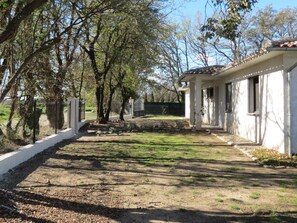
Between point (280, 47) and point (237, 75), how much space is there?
672cm

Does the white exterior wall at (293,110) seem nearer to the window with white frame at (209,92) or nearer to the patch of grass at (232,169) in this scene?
the patch of grass at (232,169)

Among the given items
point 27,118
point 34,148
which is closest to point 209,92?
point 27,118

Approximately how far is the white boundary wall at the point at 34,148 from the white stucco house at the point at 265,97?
643 centimetres

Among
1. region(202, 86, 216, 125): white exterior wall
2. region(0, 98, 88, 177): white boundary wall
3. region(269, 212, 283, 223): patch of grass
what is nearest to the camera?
region(269, 212, 283, 223): patch of grass

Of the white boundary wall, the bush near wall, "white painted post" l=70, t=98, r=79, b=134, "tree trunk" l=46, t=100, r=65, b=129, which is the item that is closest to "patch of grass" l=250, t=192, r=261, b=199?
the white boundary wall

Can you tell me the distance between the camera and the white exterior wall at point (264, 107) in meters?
11.5

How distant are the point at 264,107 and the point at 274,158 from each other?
2.99 metres

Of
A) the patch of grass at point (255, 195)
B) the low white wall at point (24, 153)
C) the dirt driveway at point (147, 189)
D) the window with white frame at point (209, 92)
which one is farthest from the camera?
the window with white frame at point (209, 92)

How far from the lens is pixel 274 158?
10.4 metres

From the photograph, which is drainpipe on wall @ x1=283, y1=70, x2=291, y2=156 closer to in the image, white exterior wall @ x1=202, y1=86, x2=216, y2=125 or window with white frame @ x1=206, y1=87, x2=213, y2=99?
white exterior wall @ x1=202, y1=86, x2=216, y2=125

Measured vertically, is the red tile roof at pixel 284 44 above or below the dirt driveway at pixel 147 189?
above

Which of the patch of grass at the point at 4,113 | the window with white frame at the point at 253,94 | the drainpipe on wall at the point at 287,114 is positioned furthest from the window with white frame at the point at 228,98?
the patch of grass at the point at 4,113

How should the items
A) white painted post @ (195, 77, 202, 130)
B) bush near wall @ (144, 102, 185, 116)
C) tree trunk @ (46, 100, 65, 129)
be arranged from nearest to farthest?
1. tree trunk @ (46, 100, 65, 129)
2. white painted post @ (195, 77, 202, 130)
3. bush near wall @ (144, 102, 185, 116)

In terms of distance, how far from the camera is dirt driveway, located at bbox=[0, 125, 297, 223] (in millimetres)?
5641
